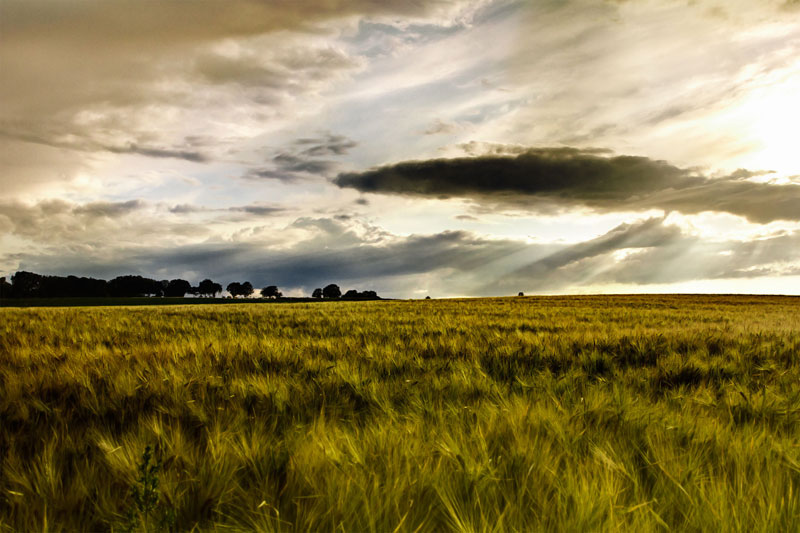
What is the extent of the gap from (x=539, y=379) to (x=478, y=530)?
2556 mm

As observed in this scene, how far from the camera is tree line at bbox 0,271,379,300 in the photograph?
90.9 metres

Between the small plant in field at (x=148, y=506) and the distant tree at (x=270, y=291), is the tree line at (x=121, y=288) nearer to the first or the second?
the distant tree at (x=270, y=291)

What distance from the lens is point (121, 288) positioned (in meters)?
103

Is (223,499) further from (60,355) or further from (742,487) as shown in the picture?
(60,355)

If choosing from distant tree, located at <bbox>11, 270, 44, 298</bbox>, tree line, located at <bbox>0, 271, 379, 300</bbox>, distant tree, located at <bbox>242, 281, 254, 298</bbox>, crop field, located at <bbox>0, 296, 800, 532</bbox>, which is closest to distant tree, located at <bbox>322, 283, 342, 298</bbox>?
tree line, located at <bbox>0, 271, 379, 300</bbox>

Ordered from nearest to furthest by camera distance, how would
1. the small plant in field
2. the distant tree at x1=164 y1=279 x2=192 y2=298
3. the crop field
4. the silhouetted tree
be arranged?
the small plant in field
the crop field
the silhouetted tree
the distant tree at x1=164 y1=279 x2=192 y2=298

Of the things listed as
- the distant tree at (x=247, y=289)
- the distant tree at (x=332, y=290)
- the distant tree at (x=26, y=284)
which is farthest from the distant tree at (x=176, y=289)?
the distant tree at (x=332, y=290)

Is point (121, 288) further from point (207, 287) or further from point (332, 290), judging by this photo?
point (332, 290)

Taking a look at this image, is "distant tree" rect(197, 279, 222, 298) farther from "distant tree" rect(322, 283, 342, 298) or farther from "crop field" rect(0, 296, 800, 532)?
"crop field" rect(0, 296, 800, 532)

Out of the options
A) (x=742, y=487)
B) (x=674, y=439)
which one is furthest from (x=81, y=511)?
(x=674, y=439)

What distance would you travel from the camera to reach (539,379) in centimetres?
386

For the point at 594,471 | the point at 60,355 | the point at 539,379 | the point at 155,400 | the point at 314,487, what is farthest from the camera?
the point at 60,355

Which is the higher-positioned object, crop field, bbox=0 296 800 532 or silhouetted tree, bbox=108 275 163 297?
silhouetted tree, bbox=108 275 163 297

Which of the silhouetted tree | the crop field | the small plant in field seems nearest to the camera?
the small plant in field
